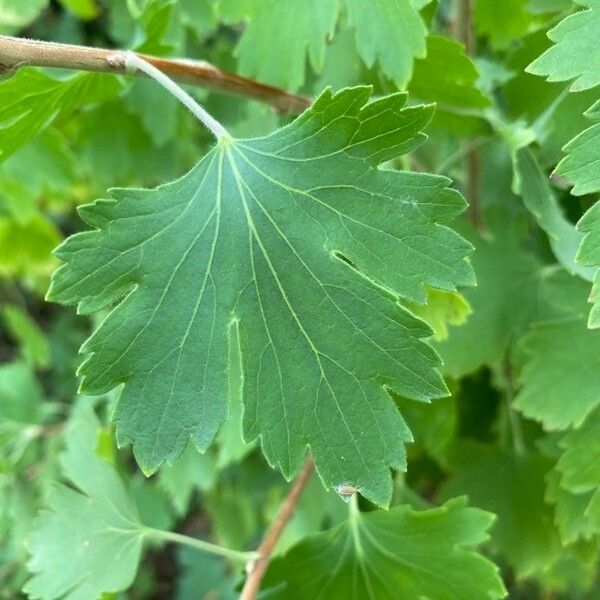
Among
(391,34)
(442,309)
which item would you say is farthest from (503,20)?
(442,309)

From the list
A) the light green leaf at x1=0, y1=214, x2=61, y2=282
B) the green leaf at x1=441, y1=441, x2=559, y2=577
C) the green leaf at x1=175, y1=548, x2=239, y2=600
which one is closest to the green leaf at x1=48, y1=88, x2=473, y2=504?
the green leaf at x1=441, y1=441, x2=559, y2=577

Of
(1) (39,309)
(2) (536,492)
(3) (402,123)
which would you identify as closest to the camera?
(3) (402,123)

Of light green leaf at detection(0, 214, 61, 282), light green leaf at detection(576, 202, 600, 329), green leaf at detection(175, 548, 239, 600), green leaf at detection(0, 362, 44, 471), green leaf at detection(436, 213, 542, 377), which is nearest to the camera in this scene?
light green leaf at detection(576, 202, 600, 329)

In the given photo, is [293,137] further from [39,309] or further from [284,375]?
[39,309]

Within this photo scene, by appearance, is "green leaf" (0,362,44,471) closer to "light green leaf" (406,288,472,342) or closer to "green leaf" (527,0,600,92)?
"light green leaf" (406,288,472,342)

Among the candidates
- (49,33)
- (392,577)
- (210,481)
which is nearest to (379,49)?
(392,577)

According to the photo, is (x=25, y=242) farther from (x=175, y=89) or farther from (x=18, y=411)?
(x=175, y=89)
